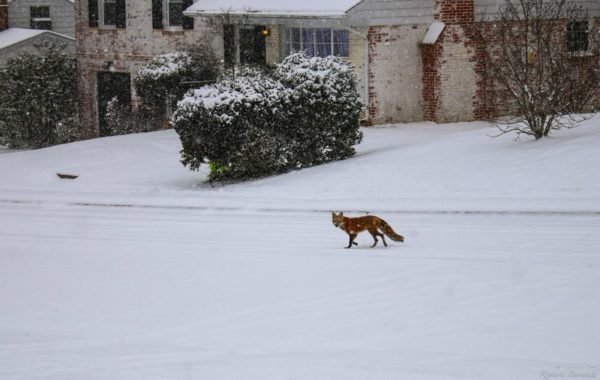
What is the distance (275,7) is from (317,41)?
1.59 meters

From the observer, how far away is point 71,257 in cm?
1327

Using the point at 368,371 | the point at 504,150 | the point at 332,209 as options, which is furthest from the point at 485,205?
the point at 368,371

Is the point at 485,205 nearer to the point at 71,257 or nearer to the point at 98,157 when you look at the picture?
the point at 71,257

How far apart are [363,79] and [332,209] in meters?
11.4

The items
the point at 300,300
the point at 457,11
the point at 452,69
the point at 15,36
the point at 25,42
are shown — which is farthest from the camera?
the point at 15,36

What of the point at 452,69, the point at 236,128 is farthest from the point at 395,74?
the point at 236,128

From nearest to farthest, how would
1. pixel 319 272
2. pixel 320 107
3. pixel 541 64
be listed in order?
pixel 319 272 < pixel 541 64 < pixel 320 107

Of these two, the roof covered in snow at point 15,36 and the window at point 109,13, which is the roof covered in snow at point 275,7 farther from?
the roof covered in snow at point 15,36

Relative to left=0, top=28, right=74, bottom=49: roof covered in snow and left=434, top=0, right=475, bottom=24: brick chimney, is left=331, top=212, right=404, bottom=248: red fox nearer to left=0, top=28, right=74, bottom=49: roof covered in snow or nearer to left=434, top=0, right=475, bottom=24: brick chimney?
left=434, top=0, right=475, bottom=24: brick chimney

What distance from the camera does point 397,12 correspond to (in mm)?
26391

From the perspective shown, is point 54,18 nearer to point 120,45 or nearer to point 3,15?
point 3,15

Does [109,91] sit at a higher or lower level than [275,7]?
lower

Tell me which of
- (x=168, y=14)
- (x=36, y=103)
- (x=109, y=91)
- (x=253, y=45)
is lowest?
(x=36, y=103)

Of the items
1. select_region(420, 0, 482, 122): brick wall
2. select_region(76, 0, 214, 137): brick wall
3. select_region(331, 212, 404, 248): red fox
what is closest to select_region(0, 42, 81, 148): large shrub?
select_region(76, 0, 214, 137): brick wall
